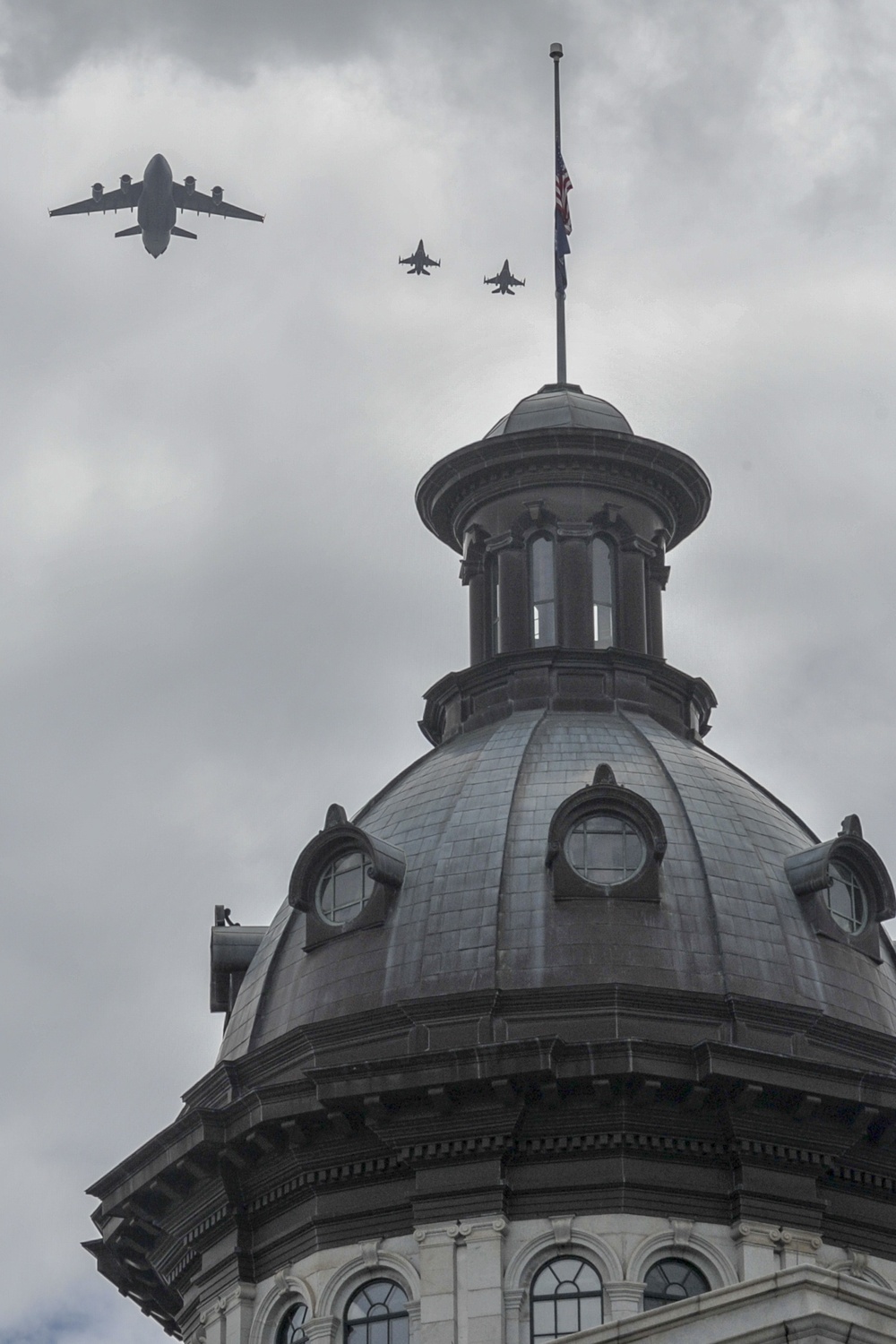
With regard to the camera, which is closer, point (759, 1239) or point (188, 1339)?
point (759, 1239)

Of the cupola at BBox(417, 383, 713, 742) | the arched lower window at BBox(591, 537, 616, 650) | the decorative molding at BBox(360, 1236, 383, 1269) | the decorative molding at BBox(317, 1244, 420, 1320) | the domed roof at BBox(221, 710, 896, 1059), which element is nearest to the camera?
the decorative molding at BBox(317, 1244, 420, 1320)

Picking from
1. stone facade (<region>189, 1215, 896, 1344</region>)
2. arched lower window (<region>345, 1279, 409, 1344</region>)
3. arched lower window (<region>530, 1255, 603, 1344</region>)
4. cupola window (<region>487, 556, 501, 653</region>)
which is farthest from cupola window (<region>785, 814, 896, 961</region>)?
arched lower window (<region>345, 1279, 409, 1344</region>)

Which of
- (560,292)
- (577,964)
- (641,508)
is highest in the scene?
(560,292)

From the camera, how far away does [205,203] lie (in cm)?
7506

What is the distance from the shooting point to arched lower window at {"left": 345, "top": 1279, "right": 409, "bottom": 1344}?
5266 centimetres

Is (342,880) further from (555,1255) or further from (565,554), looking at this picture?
(565,554)

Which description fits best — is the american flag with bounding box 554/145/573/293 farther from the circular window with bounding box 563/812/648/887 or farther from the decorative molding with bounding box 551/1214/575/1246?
the decorative molding with bounding box 551/1214/575/1246

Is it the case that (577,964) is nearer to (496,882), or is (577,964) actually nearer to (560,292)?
(496,882)

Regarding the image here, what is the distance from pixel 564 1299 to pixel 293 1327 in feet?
16.2

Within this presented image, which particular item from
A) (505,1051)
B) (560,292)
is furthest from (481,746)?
(560,292)

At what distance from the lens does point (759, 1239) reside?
53031mm

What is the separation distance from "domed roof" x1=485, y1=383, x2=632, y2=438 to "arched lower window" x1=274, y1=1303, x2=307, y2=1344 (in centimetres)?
1748

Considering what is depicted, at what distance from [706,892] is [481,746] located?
5934 millimetres

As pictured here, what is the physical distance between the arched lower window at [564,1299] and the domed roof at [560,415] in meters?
17.5
